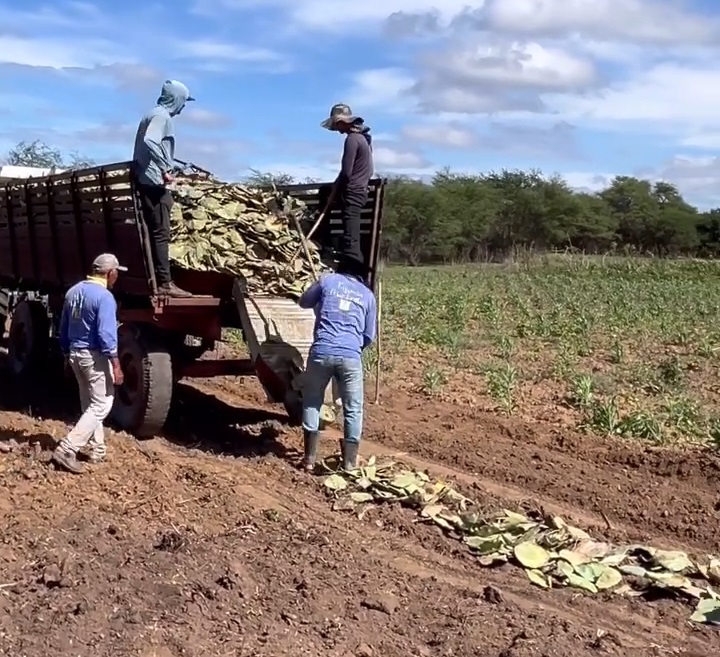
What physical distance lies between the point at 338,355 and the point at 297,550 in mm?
2230

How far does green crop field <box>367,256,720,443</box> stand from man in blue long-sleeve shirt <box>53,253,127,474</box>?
14.9ft

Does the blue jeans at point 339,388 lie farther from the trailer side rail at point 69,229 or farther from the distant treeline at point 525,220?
the distant treeline at point 525,220

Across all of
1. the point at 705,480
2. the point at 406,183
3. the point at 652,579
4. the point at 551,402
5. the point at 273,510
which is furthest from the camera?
the point at 406,183

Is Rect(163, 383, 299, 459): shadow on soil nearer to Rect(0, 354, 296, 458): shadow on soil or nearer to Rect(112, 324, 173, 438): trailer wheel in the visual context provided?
Rect(0, 354, 296, 458): shadow on soil

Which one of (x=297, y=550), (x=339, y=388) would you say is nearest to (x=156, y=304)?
(x=339, y=388)

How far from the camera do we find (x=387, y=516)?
7.00 m

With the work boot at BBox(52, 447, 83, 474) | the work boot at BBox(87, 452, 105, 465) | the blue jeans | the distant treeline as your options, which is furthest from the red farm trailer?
the distant treeline

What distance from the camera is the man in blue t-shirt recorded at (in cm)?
795

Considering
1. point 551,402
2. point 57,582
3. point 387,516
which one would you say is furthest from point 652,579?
point 551,402

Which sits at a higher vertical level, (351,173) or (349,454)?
(351,173)

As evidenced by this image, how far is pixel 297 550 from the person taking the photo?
236 inches

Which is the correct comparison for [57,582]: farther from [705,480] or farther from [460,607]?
[705,480]

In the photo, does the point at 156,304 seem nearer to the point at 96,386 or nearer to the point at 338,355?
the point at 96,386

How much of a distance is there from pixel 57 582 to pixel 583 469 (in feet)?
15.6
